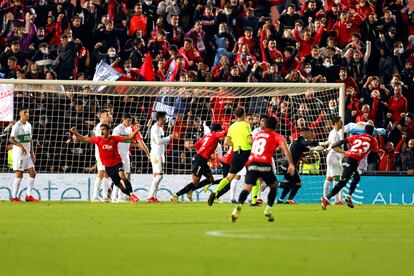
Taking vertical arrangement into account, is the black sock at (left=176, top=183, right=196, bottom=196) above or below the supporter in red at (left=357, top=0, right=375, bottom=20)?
below

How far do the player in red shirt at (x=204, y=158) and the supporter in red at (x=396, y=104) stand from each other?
5.72 meters

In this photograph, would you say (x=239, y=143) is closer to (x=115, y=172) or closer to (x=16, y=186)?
(x=115, y=172)

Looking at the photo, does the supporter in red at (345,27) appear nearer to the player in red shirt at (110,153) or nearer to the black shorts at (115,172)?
the player in red shirt at (110,153)

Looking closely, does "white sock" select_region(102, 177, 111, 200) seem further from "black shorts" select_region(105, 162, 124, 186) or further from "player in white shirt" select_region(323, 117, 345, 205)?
"player in white shirt" select_region(323, 117, 345, 205)

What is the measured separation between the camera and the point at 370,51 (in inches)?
1172

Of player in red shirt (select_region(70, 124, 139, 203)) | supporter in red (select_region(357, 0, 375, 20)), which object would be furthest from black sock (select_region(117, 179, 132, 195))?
supporter in red (select_region(357, 0, 375, 20))

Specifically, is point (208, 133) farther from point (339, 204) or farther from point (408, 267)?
point (408, 267)

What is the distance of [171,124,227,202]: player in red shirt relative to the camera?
2484 centimetres

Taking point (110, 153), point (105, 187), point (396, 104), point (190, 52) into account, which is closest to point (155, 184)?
point (105, 187)

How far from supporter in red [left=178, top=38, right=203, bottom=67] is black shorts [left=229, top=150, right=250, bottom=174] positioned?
21.2 feet

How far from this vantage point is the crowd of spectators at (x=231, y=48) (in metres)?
27.7

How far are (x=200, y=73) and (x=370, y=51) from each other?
5.14 meters

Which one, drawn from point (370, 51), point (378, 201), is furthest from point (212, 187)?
point (370, 51)

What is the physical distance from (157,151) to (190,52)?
4330 millimetres
